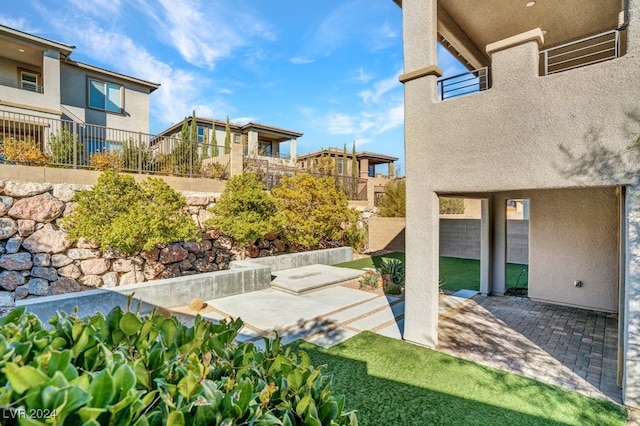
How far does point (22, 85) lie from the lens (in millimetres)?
21578

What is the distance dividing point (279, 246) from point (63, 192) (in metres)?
9.69

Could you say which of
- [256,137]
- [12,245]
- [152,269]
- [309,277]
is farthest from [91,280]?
[256,137]

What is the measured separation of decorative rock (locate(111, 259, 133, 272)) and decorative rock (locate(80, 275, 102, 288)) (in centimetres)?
57

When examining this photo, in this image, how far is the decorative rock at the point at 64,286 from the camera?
11219 millimetres

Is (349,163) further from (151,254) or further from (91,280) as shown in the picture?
(91,280)

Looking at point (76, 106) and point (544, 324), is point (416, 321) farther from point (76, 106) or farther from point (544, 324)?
point (76, 106)

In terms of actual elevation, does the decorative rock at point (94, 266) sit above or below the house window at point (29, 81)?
below

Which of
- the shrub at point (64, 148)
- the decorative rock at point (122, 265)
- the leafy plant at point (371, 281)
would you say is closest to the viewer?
the decorative rock at point (122, 265)

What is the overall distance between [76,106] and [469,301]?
2696cm

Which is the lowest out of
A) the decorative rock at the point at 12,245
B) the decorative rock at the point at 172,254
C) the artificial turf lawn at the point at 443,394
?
the artificial turf lawn at the point at 443,394

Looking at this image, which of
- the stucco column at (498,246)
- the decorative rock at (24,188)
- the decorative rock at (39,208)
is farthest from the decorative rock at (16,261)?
the stucco column at (498,246)

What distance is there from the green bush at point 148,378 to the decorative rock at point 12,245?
11284 mm

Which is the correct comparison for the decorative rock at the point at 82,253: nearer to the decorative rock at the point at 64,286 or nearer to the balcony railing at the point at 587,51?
the decorative rock at the point at 64,286

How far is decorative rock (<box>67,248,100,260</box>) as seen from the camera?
11.5m
